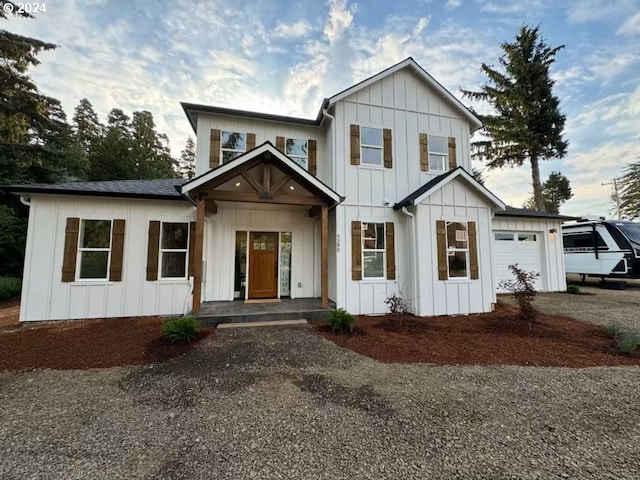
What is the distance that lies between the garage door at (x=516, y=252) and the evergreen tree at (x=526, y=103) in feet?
20.7

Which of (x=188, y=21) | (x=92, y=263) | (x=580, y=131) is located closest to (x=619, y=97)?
(x=580, y=131)

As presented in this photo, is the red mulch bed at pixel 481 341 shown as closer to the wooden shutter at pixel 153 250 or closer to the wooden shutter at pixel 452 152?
the wooden shutter at pixel 153 250

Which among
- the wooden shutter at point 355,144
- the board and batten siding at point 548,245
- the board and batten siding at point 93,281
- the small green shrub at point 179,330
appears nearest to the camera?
the small green shrub at point 179,330

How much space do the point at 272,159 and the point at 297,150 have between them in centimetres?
221

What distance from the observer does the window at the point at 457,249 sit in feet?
24.2

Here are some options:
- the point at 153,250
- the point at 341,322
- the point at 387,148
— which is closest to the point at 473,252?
the point at 387,148

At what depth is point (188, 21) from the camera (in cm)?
823

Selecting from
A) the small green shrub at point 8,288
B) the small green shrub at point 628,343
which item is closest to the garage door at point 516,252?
the small green shrub at point 628,343

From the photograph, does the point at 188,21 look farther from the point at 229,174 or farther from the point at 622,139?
the point at 622,139

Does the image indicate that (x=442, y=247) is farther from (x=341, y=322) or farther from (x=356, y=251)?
(x=341, y=322)

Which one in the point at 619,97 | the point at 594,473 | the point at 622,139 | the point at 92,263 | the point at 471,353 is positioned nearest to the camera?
the point at 594,473

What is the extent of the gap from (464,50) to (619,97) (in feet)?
28.9

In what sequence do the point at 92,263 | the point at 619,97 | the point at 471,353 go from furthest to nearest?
the point at 619,97
the point at 92,263
the point at 471,353

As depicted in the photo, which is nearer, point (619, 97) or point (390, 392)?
point (390, 392)
